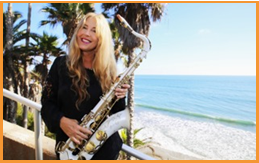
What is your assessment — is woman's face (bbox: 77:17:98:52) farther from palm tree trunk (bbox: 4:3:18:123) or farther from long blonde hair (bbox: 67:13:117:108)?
palm tree trunk (bbox: 4:3:18:123)

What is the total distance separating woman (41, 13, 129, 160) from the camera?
1133 mm

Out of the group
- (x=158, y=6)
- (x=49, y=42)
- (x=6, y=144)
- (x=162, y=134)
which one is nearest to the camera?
(x=6, y=144)

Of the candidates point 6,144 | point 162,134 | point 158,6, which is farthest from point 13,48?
point 162,134

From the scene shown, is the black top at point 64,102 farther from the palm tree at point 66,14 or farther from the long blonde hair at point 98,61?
the palm tree at point 66,14

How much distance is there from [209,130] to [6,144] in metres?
19.1

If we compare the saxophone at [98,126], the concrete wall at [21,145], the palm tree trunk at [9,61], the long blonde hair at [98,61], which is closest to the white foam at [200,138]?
the palm tree trunk at [9,61]

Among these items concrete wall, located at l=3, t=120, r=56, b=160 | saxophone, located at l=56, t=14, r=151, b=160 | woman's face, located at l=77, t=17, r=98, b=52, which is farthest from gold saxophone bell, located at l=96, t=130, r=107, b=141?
concrete wall, located at l=3, t=120, r=56, b=160

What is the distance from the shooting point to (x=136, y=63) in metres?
1.43

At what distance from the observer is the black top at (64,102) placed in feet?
3.74

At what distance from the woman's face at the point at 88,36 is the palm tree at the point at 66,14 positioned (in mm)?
7744

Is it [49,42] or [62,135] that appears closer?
[62,135]

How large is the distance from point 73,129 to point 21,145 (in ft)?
3.31

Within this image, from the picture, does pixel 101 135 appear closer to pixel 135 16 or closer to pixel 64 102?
pixel 64 102

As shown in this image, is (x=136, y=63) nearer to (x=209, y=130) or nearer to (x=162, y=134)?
(x=162, y=134)
